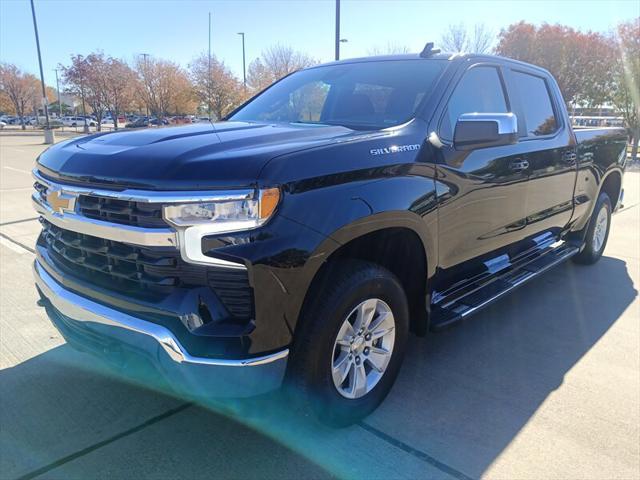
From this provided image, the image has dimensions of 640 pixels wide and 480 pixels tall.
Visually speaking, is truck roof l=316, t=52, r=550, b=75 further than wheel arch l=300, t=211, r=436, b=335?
Yes

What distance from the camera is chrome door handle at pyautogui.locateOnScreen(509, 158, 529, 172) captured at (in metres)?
3.62

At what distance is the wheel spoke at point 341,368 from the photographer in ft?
8.36

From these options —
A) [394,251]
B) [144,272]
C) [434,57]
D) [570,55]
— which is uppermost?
[570,55]

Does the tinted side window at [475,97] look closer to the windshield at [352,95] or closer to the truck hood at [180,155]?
the windshield at [352,95]

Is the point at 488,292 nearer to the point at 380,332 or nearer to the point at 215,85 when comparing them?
the point at 380,332

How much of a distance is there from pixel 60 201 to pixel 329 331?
1.45 meters

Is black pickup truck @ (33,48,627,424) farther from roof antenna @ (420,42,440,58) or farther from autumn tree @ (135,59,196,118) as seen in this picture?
autumn tree @ (135,59,196,118)

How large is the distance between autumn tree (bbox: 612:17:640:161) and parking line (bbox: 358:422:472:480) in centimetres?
2604

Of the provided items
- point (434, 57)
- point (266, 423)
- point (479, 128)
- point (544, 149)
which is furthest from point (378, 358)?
point (544, 149)

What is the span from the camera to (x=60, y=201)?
2490mm

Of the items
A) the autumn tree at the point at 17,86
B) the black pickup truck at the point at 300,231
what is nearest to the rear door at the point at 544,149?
the black pickup truck at the point at 300,231

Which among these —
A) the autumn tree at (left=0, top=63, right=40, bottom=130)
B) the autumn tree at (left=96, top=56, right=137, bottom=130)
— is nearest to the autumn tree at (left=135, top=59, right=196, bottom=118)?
the autumn tree at (left=96, top=56, right=137, bottom=130)

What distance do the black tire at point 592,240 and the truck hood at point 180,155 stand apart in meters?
3.88

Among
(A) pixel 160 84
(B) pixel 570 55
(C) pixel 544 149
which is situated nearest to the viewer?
(C) pixel 544 149
